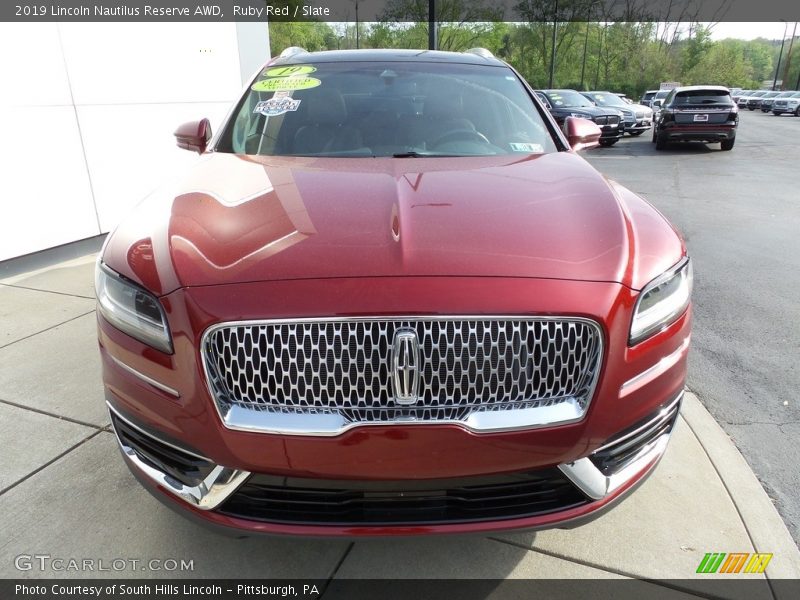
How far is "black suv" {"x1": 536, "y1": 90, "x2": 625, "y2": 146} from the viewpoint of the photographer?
17217mm

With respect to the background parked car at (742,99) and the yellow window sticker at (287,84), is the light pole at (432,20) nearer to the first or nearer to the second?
the yellow window sticker at (287,84)

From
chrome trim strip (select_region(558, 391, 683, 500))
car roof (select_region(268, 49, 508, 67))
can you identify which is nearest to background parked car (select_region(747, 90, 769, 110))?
car roof (select_region(268, 49, 508, 67))

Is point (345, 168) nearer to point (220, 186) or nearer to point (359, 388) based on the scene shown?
point (220, 186)

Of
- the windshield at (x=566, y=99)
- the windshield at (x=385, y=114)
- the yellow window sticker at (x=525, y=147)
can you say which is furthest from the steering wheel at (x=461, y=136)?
the windshield at (x=566, y=99)

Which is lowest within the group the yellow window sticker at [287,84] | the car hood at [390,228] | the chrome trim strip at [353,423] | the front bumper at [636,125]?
the front bumper at [636,125]

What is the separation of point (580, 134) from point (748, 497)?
2.02 meters

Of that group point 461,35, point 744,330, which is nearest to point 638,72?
point 461,35

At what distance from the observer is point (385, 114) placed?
3061 millimetres

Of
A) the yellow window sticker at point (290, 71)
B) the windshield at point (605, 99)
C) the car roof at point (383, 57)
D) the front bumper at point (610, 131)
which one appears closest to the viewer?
the yellow window sticker at point (290, 71)

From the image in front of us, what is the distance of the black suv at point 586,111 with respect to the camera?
17.2m

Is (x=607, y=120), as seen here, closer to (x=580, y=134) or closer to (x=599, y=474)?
(x=580, y=134)

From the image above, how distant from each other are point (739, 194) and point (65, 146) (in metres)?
9.49
